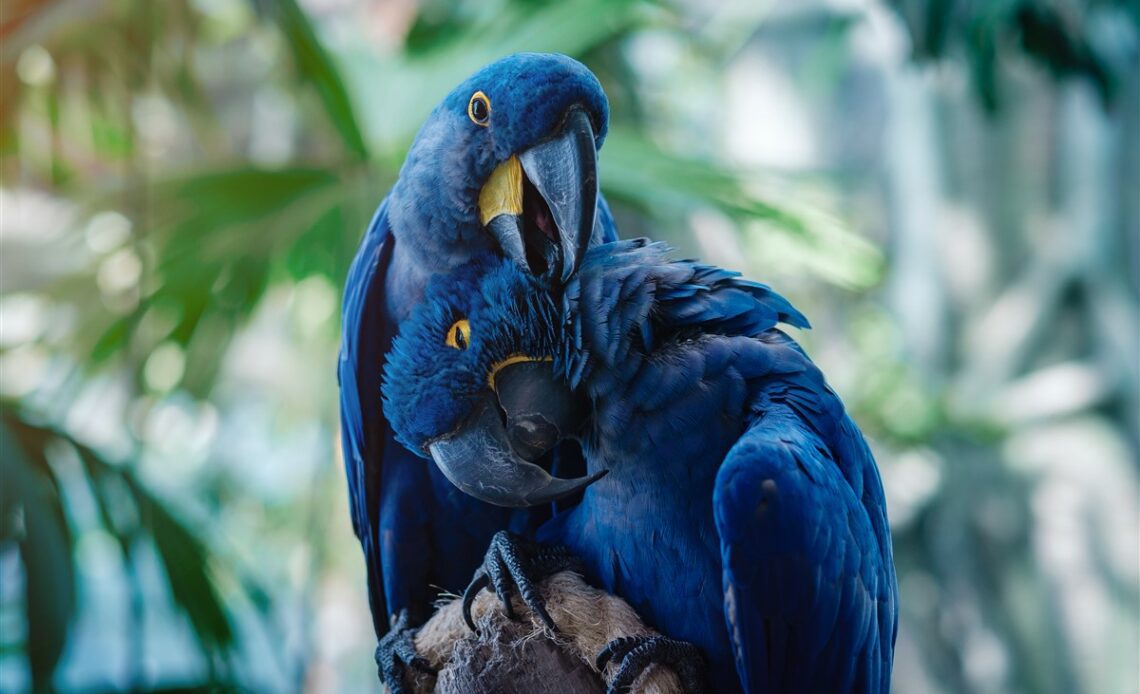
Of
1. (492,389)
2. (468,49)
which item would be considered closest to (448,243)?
(492,389)

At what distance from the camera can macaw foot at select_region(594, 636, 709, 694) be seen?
0.77 metres

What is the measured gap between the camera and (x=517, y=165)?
2.59ft

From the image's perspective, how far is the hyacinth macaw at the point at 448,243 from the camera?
0.75 m

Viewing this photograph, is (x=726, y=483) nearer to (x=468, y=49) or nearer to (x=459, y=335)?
(x=459, y=335)

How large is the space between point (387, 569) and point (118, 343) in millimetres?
819

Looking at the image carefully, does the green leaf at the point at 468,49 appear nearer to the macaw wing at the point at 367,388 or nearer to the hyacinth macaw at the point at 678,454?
the macaw wing at the point at 367,388

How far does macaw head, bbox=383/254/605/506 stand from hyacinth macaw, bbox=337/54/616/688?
38 millimetres

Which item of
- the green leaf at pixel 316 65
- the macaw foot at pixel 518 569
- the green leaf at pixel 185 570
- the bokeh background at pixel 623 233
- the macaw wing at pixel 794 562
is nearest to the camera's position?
the macaw wing at pixel 794 562

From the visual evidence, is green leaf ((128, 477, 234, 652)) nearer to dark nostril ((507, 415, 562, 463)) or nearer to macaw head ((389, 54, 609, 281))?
macaw head ((389, 54, 609, 281))

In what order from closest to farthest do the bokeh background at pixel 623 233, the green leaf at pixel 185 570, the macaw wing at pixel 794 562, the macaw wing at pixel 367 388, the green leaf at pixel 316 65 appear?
the macaw wing at pixel 794 562, the macaw wing at pixel 367 388, the green leaf at pixel 185 570, the bokeh background at pixel 623 233, the green leaf at pixel 316 65

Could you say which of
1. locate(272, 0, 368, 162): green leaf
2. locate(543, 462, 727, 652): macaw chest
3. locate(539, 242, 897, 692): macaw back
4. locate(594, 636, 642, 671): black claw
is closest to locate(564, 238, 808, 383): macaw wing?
locate(539, 242, 897, 692): macaw back

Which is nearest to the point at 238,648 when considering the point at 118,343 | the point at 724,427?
the point at 118,343

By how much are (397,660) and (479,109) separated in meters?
0.51

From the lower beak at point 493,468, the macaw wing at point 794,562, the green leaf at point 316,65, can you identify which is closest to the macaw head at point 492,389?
the lower beak at point 493,468
